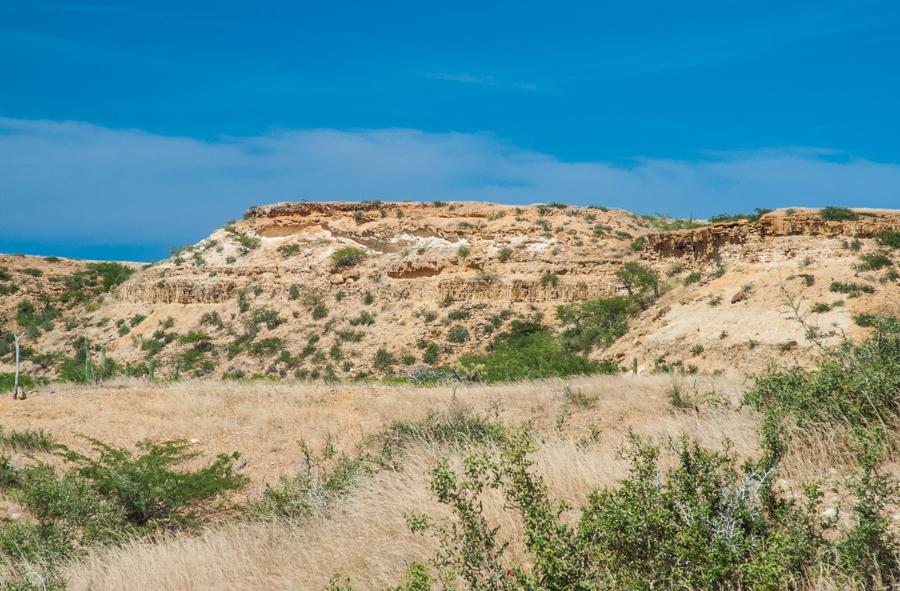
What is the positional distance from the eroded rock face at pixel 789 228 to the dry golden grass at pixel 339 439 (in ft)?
44.2

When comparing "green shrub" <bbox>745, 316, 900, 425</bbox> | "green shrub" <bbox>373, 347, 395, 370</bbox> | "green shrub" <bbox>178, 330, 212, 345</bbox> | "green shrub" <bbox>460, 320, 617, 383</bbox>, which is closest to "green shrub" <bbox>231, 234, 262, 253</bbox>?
"green shrub" <bbox>178, 330, 212, 345</bbox>

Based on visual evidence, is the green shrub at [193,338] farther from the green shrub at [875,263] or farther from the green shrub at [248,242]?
the green shrub at [875,263]

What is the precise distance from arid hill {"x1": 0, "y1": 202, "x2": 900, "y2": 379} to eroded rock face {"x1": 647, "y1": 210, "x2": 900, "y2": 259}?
6 cm

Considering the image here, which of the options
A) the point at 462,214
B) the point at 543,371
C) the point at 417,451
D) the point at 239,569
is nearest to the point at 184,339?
the point at 462,214

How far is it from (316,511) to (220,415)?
707cm

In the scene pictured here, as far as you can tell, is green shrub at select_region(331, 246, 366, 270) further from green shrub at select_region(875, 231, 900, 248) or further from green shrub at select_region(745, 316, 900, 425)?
green shrub at select_region(745, 316, 900, 425)

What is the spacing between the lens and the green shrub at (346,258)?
1436 inches

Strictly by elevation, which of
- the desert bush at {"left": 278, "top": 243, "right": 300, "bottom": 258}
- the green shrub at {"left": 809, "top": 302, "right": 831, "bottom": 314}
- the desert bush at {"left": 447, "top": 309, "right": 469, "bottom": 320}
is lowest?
the green shrub at {"left": 809, "top": 302, "right": 831, "bottom": 314}

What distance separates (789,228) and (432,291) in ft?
50.2

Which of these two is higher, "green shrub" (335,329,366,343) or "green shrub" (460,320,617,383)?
"green shrub" (335,329,366,343)

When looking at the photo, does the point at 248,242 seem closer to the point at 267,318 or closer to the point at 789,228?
the point at 267,318

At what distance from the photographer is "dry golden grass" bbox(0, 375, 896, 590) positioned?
4.81 meters

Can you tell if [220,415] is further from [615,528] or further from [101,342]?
[101,342]

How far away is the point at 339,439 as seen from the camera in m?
11.0
